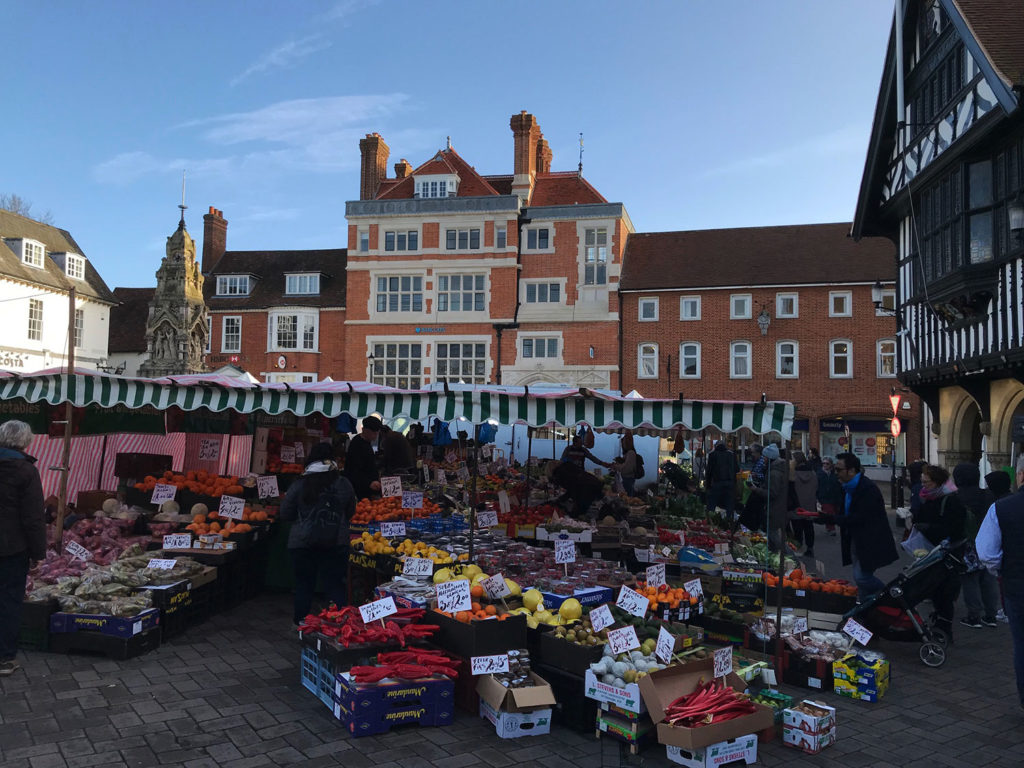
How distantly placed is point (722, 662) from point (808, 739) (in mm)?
712

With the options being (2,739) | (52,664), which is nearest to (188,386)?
(52,664)

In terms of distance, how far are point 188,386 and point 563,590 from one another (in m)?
5.22

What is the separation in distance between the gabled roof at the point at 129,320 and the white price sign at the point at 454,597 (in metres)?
37.3

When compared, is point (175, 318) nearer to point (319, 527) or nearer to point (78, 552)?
point (78, 552)

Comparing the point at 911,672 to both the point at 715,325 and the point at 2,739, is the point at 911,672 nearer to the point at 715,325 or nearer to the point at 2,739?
the point at 2,739

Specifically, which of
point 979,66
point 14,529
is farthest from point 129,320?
point 979,66

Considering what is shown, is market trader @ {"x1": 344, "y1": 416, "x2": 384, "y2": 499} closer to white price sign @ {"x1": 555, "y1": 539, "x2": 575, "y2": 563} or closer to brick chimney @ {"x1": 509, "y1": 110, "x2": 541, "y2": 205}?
white price sign @ {"x1": 555, "y1": 539, "x2": 575, "y2": 563}

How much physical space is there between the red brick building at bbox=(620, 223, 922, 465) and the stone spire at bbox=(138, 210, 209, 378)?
16.9m

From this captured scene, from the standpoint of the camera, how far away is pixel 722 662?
531 centimetres

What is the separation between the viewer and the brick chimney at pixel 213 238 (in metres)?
39.2

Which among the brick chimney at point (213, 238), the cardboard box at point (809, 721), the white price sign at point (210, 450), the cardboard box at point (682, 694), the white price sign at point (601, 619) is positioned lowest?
the cardboard box at point (809, 721)

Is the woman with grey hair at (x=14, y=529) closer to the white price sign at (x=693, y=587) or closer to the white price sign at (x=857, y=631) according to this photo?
the white price sign at (x=693, y=587)

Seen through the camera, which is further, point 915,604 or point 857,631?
point 915,604

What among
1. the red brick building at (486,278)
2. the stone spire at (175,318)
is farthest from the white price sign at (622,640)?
the red brick building at (486,278)
